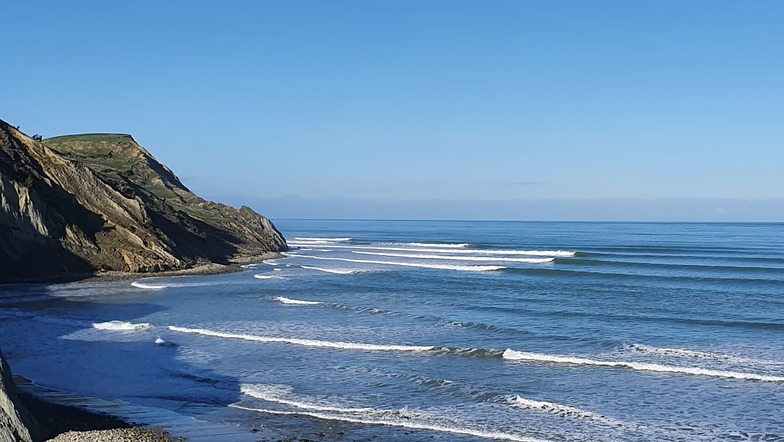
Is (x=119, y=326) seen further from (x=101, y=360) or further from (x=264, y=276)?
(x=264, y=276)

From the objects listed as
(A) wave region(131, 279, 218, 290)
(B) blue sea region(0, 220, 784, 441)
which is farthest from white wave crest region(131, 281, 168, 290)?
(B) blue sea region(0, 220, 784, 441)

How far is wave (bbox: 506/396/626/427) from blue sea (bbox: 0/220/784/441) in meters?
0.04

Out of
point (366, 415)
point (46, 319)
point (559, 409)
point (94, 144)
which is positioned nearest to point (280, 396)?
point (366, 415)

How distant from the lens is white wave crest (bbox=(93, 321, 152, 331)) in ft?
81.5

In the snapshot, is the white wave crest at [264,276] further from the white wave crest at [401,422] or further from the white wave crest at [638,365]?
the white wave crest at [401,422]

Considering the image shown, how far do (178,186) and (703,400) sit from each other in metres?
62.8

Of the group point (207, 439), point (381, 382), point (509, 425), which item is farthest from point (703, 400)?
point (207, 439)

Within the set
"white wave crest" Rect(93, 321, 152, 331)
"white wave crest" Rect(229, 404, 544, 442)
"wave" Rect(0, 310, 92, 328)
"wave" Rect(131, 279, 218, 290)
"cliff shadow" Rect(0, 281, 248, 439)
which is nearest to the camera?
"white wave crest" Rect(229, 404, 544, 442)

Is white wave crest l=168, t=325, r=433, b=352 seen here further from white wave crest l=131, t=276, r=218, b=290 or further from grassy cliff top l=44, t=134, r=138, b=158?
grassy cliff top l=44, t=134, r=138, b=158

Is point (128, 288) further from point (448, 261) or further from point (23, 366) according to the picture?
point (448, 261)

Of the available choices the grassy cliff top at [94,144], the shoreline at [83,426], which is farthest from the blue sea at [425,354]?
the grassy cliff top at [94,144]

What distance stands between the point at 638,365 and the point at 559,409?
5096 mm

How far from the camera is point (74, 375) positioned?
17.8m

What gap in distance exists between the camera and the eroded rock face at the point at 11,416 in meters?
10.5
